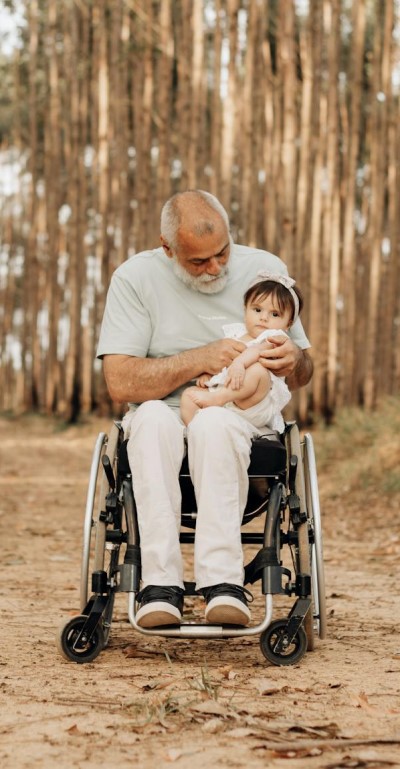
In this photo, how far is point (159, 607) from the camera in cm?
350

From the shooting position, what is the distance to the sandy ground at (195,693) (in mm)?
2607

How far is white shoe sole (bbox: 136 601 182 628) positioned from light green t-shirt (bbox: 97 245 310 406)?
2.65ft

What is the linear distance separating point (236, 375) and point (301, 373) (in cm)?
34

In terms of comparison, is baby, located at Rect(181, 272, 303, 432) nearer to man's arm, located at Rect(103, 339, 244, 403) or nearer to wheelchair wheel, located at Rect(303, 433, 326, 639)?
man's arm, located at Rect(103, 339, 244, 403)

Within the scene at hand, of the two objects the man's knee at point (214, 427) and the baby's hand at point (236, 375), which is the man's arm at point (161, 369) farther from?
the man's knee at point (214, 427)

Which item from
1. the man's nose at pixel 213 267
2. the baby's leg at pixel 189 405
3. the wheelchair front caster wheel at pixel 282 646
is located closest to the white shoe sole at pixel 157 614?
the wheelchair front caster wheel at pixel 282 646

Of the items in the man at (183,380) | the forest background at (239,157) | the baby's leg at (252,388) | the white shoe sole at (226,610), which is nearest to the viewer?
the white shoe sole at (226,610)

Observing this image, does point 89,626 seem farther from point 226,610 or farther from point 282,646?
point 282,646

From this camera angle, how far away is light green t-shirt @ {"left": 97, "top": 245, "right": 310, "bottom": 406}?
162 inches

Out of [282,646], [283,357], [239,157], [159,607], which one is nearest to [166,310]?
[283,357]

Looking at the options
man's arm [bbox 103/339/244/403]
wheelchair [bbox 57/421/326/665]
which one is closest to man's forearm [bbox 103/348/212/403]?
man's arm [bbox 103/339/244/403]

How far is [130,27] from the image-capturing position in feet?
51.0

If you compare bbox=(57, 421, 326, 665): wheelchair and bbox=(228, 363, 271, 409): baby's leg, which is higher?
bbox=(228, 363, 271, 409): baby's leg

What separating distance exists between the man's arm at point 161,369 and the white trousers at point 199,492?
0.26m
